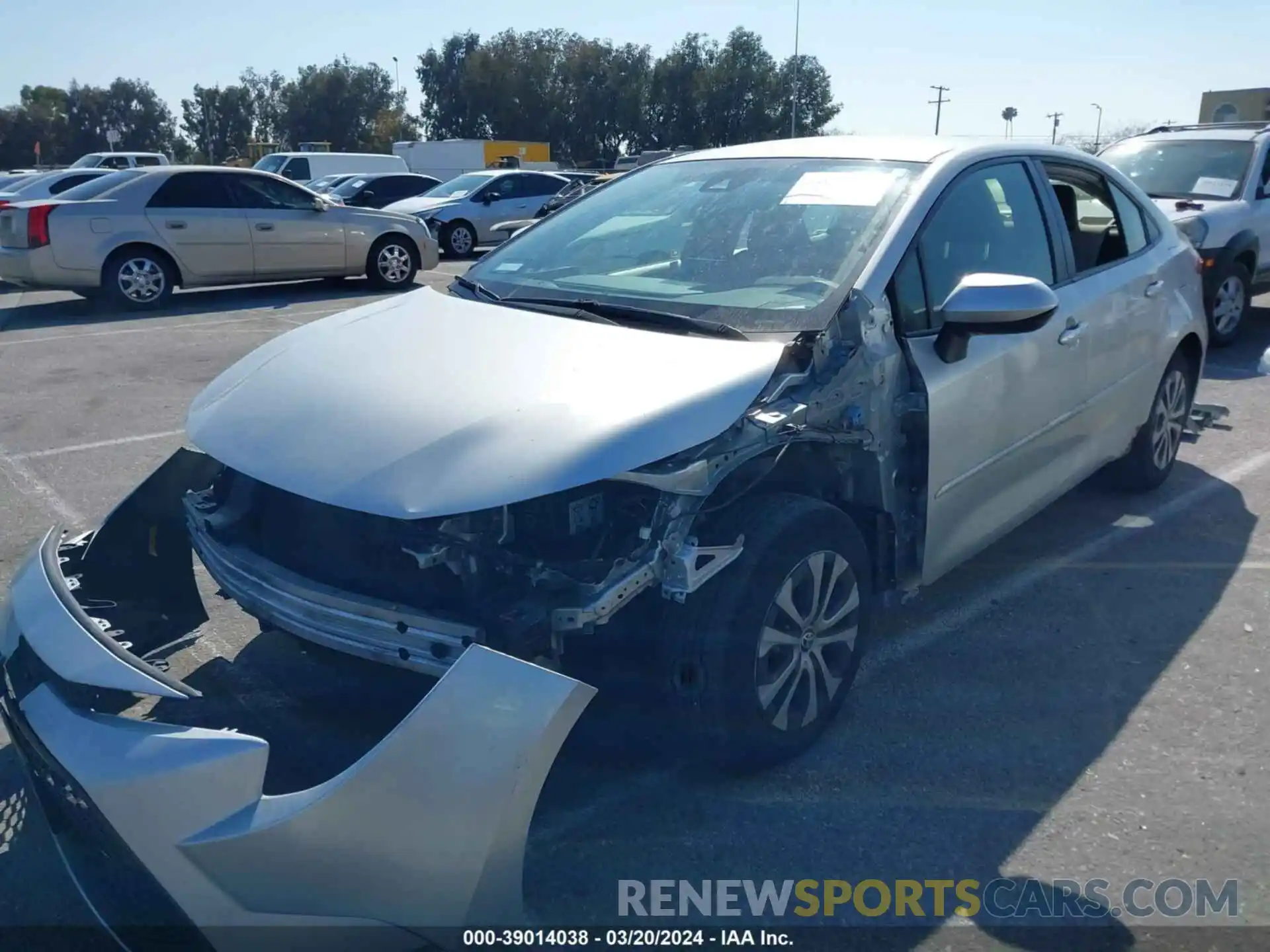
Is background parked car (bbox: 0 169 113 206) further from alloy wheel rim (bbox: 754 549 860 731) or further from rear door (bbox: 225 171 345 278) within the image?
alloy wheel rim (bbox: 754 549 860 731)

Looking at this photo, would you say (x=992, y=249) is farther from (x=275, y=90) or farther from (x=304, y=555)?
(x=275, y=90)

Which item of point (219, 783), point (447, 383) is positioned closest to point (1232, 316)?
point (447, 383)

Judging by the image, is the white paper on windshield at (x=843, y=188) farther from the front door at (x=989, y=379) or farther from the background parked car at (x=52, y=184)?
the background parked car at (x=52, y=184)

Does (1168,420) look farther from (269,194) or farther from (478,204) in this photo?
(478,204)

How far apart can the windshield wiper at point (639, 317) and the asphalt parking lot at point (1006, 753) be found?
1.28 m

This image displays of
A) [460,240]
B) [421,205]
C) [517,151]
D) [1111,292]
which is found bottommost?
[460,240]

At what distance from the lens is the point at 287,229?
1302 cm

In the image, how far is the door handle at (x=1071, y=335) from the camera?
4039 mm

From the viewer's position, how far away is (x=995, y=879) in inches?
110

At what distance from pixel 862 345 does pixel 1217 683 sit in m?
1.80

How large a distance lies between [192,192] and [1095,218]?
10.6 metres

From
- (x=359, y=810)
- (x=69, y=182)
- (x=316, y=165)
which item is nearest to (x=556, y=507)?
(x=359, y=810)

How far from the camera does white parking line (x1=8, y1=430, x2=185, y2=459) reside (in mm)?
6335


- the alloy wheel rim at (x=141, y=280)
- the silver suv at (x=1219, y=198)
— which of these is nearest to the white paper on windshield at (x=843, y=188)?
the silver suv at (x=1219, y=198)
